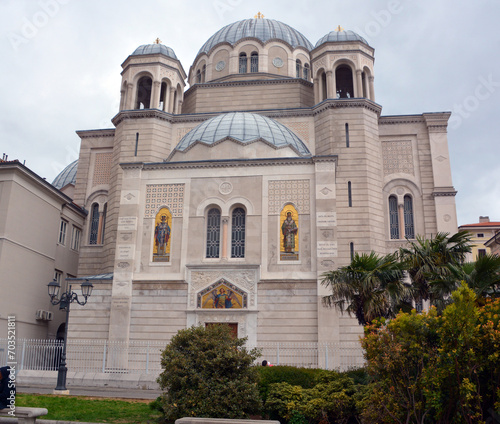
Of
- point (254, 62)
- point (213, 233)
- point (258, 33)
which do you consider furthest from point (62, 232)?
point (258, 33)

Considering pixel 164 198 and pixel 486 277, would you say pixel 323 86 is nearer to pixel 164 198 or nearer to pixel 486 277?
pixel 164 198

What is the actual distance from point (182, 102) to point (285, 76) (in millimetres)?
7312

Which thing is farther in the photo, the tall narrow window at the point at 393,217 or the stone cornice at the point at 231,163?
the tall narrow window at the point at 393,217

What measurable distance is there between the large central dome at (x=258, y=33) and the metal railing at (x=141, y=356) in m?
23.5

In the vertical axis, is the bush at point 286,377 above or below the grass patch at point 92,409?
above

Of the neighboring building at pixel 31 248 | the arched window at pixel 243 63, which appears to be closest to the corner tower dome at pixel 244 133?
the neighboring building at pixel 31 248

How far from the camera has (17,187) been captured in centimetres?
2542

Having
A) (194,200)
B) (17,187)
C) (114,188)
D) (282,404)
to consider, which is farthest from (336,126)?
(282,404)

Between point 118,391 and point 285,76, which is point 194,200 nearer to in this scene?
point 118,391

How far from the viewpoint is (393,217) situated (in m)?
29.2

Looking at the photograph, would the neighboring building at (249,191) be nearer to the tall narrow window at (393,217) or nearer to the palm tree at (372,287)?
the tall narrow window at (393,217)

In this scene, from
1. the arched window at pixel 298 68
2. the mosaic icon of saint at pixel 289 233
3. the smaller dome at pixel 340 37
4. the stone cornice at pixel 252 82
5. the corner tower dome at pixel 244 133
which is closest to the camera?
the mosaic icon of saint at pixel 289 233

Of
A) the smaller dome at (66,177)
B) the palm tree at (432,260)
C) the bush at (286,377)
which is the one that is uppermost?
the smaller dome at (66,177)

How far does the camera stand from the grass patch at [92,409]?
11.8 meters
